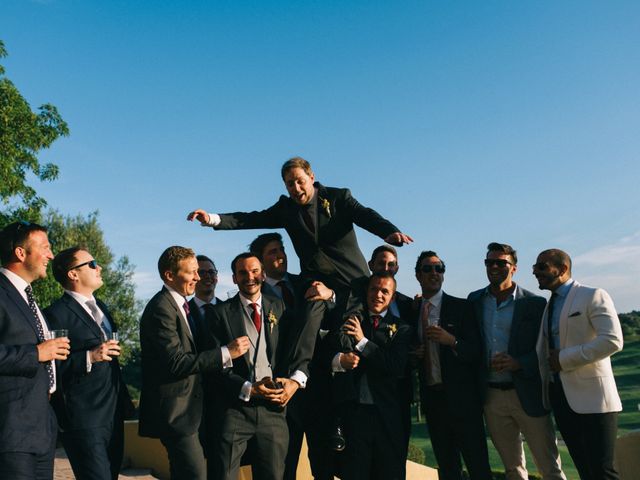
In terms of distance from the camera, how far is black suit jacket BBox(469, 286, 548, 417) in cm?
581

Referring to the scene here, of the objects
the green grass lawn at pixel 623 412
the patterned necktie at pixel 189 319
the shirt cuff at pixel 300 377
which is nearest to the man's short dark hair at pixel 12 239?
the patterned necktie at pixel 189 319

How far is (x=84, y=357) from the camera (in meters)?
4.94

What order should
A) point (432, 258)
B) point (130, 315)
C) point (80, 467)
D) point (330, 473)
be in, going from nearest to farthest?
point (80, 467)
point (330, 473)
point (432, 258)
point (130, 315)

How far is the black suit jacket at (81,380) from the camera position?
193 inches

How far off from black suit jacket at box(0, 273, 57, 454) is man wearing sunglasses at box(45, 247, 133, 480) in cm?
28

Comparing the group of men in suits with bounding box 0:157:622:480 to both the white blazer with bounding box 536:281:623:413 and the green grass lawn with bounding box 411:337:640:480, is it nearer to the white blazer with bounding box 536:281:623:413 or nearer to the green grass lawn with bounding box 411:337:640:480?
the white blazer with bounding box 536:281:623:413

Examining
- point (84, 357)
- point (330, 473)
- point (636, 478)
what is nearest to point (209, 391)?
point (84, 357)

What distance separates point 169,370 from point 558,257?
12.3ft

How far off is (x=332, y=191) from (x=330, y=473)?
2719mm

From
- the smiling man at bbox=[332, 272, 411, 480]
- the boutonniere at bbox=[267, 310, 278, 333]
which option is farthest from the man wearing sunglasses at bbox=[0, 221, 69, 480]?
the smiling man at bbox=[332, 272, 411, 480]

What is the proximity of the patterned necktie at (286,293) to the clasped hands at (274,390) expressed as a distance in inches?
48.1

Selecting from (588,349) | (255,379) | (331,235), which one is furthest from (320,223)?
(588,349)

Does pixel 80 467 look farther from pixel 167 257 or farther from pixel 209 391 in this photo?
pixel 167 257

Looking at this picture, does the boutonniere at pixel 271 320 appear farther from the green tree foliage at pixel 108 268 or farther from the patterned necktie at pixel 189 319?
the green tree foliage at pixel 108 268
